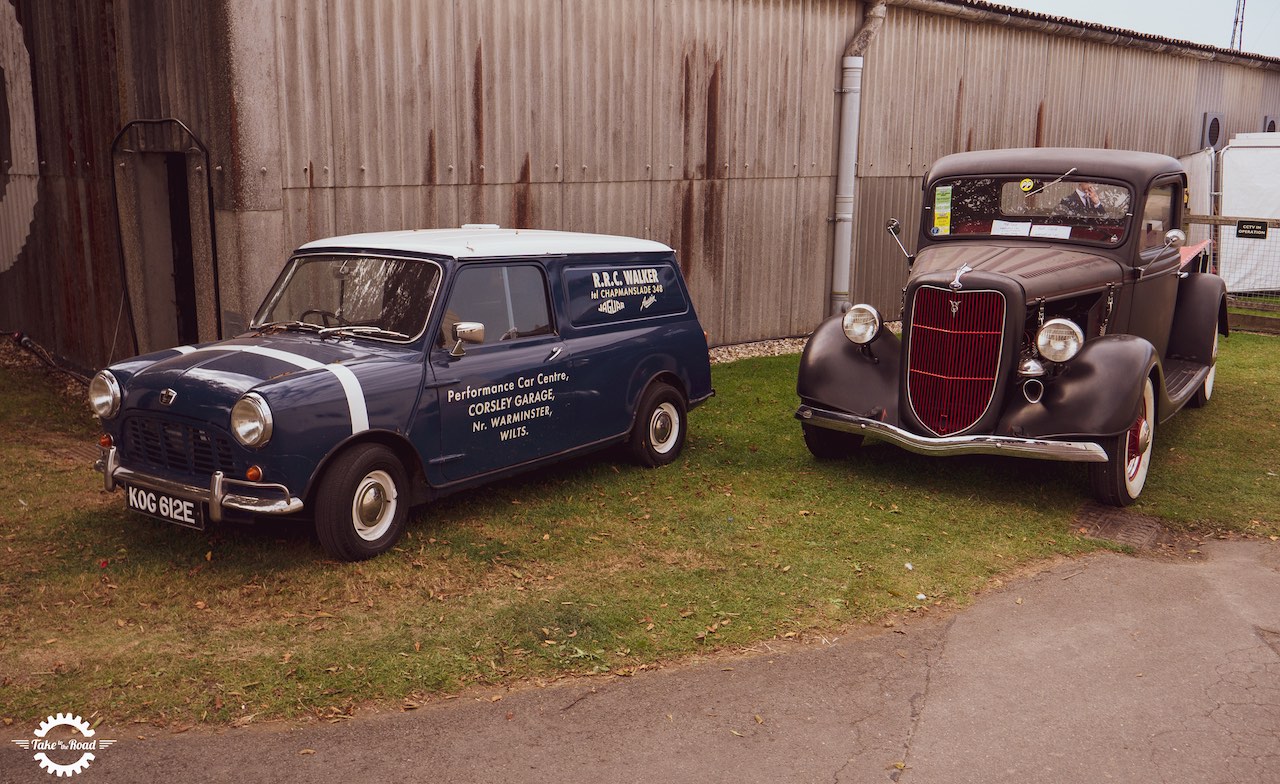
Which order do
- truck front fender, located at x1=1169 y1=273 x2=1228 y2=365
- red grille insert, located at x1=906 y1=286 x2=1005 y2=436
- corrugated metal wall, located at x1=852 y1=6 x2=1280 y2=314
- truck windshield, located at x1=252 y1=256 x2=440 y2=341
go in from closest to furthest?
truck windshield, located at x1=252 y1=256 x2=440 y2=341 → red grille insert, located at x1=906 y1=286 x2=1005 y2=436 → truck front fender, located at x1=1169 y1=273 x2=1228 y2=365 → corrugated metal wall, located at x1=852 y1=6 x2=1280 y2=314

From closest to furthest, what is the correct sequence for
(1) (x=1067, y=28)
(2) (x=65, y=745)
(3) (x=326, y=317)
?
(2) (x=65, y=745)
(3) (x=326, y=317)
(1) (x=1067, y=28)

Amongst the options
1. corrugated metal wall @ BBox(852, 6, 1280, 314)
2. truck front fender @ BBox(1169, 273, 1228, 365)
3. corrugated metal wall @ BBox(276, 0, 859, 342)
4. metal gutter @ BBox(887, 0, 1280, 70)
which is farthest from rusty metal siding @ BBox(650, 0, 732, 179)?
truck front fender @ BBox(1169, 273, 1228, 365)

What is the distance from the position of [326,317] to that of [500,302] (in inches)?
40.6

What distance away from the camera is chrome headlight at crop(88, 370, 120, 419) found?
18.5ft

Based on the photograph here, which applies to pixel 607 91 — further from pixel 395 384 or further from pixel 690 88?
pixel 395 384

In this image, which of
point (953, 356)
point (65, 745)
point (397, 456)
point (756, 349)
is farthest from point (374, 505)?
point (756, 349)

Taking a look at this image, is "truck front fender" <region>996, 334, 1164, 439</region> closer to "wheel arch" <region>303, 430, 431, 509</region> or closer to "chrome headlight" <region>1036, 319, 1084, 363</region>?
"chrome headlight" <region>1036, 319, 1084, 363</region>

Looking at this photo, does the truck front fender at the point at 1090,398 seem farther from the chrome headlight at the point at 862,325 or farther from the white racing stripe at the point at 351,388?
the white racing stripe at the point at 351,388

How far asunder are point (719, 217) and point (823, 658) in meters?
7.87

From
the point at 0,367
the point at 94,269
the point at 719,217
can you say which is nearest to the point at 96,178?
the point at 94,269

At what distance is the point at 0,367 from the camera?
432 inches

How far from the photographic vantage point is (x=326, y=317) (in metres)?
6.25

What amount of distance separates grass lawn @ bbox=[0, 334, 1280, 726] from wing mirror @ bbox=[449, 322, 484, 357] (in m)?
1.09

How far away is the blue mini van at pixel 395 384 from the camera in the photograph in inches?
209
